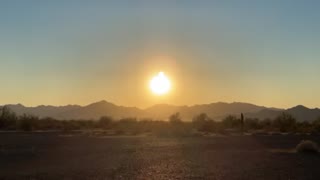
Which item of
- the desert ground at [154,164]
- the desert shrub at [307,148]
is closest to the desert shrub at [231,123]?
the desert ground at [154,164]

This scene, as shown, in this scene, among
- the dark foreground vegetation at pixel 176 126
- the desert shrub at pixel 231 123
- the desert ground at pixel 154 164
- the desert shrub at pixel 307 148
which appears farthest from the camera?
the desert shrub at pixel 231 123

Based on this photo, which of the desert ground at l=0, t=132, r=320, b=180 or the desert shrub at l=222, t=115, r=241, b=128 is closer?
the desert ground at l=0, t=132, r=320, b=180

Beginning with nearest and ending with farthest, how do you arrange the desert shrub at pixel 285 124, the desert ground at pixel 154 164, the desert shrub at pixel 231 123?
the desert ground at pixel 154 164 → the desert shrub at pixel 285 124 → the desert shrub at pixel 231 123

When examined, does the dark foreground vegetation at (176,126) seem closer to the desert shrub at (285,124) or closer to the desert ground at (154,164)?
the desert shrub at (285,124)

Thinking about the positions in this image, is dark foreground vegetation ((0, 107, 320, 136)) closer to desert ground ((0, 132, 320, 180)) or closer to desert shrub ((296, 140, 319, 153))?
desert shrub ((296, 140, 319, 153))

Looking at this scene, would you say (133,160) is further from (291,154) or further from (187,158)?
(291,154)

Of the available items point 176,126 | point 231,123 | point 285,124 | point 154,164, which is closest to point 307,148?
point 154,164

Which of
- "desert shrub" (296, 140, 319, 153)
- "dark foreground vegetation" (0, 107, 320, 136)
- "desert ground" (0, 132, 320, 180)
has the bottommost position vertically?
"desert ground" (0, 132, 320, 180)

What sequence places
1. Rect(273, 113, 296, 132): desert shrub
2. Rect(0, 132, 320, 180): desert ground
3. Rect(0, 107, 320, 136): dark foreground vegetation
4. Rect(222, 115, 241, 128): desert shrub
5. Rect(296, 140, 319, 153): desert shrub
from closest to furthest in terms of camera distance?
1. Rect(0, 132, 320, 180): desert ground
2. Rect(296, 140, 319, 153): desert shrub
3. Rect(0, 107, 320, 136): dark foreground vegetation
4. Rect(273, 113, 296, 132): desert shrub
5. Rect(222, 115, 241, 128): desert shrub

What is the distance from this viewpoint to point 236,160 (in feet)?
110

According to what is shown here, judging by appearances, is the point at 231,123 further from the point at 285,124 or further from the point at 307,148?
the point at 307,148

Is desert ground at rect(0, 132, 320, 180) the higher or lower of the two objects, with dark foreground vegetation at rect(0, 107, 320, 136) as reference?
lower

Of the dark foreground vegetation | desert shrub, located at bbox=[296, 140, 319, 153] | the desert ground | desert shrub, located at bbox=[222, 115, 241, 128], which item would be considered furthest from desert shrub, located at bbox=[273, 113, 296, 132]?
the desert ground

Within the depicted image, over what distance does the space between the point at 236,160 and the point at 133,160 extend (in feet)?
18.6
